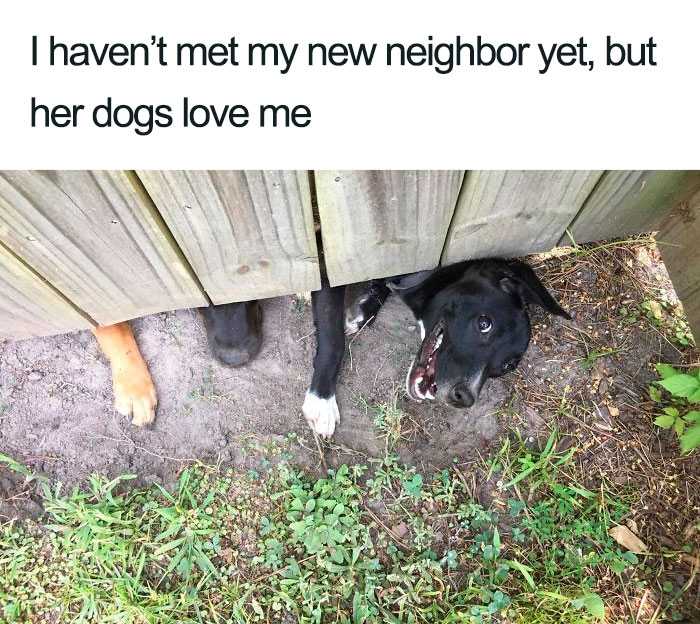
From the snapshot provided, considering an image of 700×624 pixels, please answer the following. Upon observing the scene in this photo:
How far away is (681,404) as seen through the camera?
3008 mm

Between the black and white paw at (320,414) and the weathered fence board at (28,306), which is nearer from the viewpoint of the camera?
the weathered fence board at (28,306)

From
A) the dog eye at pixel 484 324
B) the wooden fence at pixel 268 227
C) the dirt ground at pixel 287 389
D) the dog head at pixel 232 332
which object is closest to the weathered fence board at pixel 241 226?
the wooden fence at pixel 268 227

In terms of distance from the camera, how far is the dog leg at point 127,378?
9.43 ft

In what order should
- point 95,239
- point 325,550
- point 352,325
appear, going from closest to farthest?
point 95,239
point 325,550
point 352,325

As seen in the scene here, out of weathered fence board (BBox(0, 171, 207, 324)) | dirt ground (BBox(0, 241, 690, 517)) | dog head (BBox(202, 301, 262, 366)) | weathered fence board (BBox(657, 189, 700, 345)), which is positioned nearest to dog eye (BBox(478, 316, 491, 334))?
dirt ground (BBox(0, 241, 690, 517))

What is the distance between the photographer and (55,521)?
2.67 meters

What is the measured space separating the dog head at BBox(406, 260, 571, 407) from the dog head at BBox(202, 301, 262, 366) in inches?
35.8

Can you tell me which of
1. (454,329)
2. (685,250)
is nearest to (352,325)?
(454,329)

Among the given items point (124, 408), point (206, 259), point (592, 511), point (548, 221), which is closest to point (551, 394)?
point (592, 511)

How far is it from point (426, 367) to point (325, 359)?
527 millimetres

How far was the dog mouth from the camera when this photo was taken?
293 cm

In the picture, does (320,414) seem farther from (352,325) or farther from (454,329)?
(454,329)

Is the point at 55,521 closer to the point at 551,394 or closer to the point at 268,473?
the point at 268,473

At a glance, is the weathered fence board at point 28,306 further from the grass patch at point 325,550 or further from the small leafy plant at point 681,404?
the small leafy plant at point 681,404
